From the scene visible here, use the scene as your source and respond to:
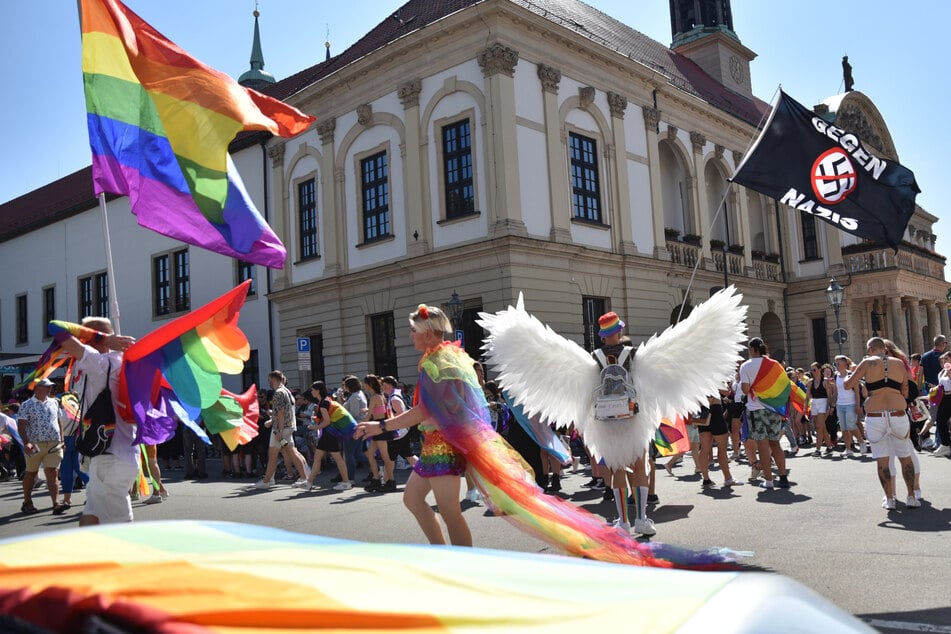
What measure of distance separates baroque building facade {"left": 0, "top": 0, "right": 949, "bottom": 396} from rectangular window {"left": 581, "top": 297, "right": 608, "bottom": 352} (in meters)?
0.07

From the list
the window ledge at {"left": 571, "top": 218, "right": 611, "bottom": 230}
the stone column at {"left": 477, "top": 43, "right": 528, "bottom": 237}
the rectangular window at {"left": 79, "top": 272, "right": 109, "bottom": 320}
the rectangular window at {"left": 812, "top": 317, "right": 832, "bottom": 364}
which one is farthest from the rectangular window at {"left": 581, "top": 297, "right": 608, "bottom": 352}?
the rectangular window at {"left": 79, "top": 272, "right": 109, "bottom": 320}

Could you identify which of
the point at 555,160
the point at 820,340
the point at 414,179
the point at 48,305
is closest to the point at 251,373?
the point at 414,179

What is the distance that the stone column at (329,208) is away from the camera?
27109mm

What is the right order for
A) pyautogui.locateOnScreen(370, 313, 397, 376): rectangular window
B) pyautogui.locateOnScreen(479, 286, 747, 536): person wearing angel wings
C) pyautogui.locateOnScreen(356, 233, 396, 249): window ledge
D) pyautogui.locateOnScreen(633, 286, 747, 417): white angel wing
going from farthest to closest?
pyautogui.locateOnScreen(370, 313, 397, 376): rectangular window < pyautogui.locateOnScreen(356, 233, 396, 249): window ledge < pyautogui.locateOnScreen(479, 286, 747, 536): person wearing angel wings < pyautogui.locateOnScreen(633, 286, 747, 417): white angel wing

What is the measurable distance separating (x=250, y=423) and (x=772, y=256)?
109 feet

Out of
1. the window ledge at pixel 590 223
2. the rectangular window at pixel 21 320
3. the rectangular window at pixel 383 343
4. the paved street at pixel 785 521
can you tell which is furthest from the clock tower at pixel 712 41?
the rectangular window at pixel 21 320

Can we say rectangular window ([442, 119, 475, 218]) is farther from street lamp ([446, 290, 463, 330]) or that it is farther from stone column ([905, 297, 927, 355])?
stone column ([905, 297, 927, 355])

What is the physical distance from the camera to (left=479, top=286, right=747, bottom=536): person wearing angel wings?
22.7ft

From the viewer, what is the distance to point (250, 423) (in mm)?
7070

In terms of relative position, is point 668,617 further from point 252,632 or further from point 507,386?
point 507,386

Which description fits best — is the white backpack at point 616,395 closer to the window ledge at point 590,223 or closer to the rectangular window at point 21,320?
the window ledge at point 590,223

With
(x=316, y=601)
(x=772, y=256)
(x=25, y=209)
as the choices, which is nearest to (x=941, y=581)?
(x=316, y=601)

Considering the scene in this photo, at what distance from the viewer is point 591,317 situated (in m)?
24.7

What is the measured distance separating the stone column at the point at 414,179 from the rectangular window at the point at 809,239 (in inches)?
861
